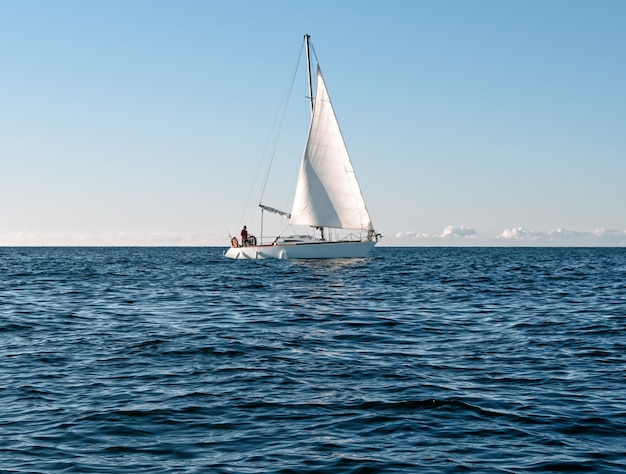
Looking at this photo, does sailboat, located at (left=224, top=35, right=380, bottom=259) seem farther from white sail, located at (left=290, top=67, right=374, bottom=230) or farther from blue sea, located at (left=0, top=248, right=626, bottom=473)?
blue sea, located at (left=0, top=248, right=626, bottom=473)

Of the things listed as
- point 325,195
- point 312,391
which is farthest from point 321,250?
point 312,391

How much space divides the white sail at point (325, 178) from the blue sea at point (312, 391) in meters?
37.7

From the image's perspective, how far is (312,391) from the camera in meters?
11.1

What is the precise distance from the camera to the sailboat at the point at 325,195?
59781 millimetres

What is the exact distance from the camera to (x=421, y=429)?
907 centimetres

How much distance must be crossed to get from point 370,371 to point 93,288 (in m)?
24.3

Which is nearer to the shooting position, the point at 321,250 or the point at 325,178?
the point at 325,178

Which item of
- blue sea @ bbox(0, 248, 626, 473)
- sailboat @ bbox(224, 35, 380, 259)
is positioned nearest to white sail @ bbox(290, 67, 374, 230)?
sailboat @ bbox(224, 35, 380, 259)

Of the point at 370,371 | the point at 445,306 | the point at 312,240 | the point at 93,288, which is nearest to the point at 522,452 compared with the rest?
the point at 370,371

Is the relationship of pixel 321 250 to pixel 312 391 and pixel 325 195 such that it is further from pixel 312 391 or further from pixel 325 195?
pixel 312 391

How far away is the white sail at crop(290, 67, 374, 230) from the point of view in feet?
196

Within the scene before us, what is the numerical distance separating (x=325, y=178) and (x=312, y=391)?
4948cm

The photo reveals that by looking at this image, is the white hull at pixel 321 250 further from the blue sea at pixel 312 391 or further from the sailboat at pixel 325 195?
the blue sea at pixel 312 391

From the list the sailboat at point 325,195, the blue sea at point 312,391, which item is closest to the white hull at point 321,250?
the sailboat at point 325,195
